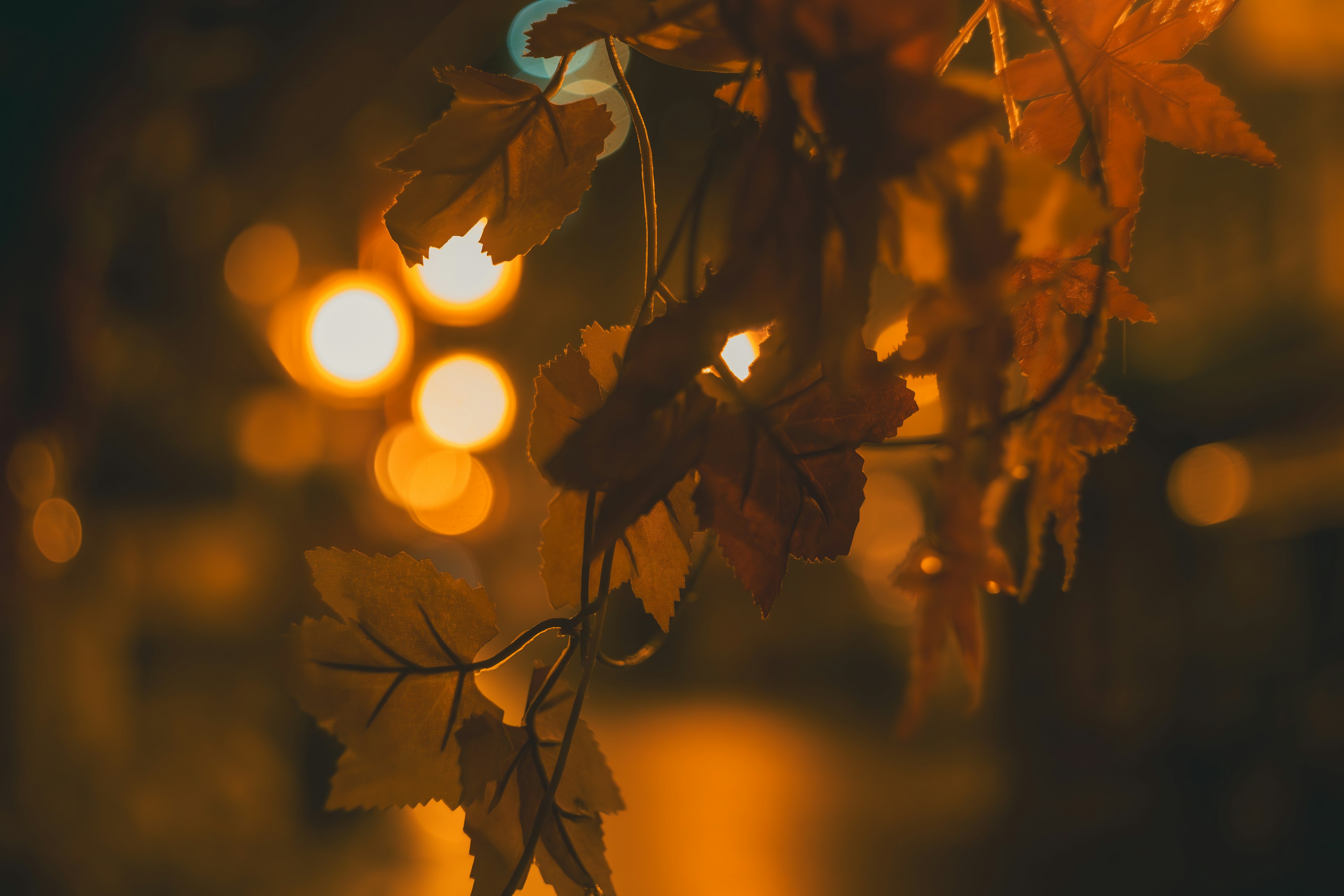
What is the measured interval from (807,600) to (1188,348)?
4.02ft

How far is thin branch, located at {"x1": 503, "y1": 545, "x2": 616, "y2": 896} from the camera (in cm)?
20

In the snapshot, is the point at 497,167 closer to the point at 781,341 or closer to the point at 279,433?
the point at 781,341

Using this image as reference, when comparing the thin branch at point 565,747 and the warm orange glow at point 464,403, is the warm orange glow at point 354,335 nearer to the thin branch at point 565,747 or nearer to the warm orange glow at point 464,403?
the warm orange glow at point 464,403

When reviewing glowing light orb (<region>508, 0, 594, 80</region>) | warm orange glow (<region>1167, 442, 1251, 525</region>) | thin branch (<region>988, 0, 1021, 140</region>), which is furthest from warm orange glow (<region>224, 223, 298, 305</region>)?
warm orange glow (<region>1167, 442, 1251, 525</region>)

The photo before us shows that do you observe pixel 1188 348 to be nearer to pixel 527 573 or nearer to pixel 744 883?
pixel 744 883

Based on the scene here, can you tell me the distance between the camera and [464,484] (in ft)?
11.1

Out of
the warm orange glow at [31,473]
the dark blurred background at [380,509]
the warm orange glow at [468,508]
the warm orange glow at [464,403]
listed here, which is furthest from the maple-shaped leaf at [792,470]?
the warm orange glow at [468,508]

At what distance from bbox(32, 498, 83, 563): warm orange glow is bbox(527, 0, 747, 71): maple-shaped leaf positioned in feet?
3.25

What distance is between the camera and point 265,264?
1.56m

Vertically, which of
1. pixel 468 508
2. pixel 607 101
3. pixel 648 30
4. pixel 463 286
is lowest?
pixel 468 508

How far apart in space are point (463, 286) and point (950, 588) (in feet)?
5.46

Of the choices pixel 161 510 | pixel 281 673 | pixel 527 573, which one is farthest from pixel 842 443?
pixel 527 573

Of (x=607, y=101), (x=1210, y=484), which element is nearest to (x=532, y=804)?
(x=607, y=101)

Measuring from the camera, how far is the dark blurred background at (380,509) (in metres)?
0.83
